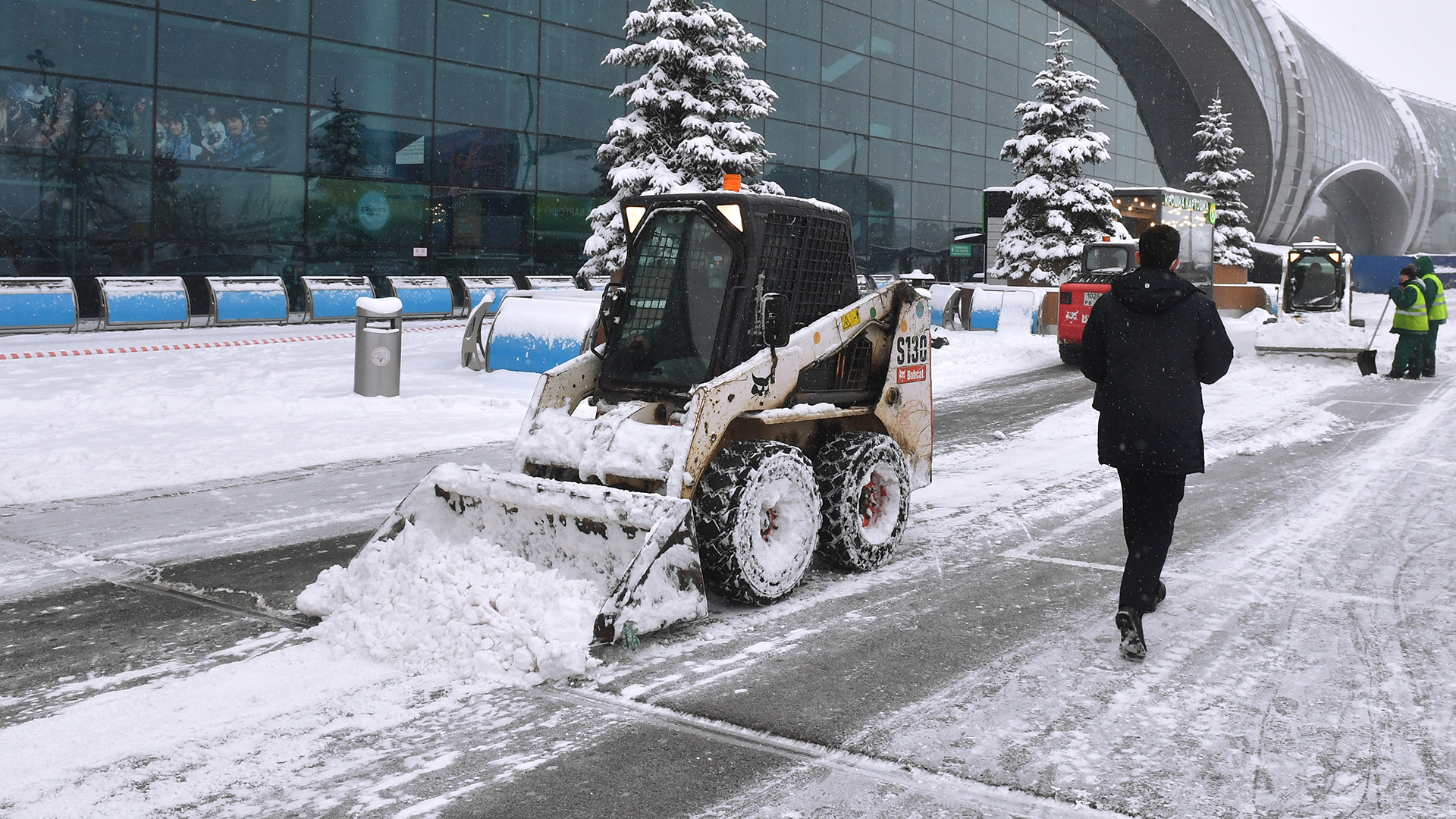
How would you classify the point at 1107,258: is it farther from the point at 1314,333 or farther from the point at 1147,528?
the point at 1147,528

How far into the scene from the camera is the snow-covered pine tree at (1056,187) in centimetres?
3189

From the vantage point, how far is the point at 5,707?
14.4ft

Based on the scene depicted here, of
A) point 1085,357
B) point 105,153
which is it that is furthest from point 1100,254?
point 105,153

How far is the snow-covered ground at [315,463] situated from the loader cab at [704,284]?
→ 1425mm

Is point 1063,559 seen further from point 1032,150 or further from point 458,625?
point 1032,150

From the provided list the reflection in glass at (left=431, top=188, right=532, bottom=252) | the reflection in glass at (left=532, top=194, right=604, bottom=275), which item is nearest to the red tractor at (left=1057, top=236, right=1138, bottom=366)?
the reflection in glass at (left=532, top=194, right=604, bottom=275)

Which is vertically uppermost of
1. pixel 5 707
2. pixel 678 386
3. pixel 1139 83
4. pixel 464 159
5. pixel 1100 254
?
pixel 1139 83

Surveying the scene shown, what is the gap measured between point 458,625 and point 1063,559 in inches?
148

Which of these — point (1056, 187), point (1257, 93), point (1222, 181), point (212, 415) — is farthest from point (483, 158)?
point (1257, 93)

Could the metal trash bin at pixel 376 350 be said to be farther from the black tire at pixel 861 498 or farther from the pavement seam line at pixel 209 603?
the black tire at pixel 861 498

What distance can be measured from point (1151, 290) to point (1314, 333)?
17.2 m

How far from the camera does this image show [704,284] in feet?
20.5

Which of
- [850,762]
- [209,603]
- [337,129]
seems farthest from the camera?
[337,129]

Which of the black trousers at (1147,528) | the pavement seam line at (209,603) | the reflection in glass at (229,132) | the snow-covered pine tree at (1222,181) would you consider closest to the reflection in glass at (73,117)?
the reflection in glass at (229,132)
